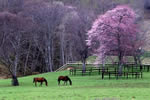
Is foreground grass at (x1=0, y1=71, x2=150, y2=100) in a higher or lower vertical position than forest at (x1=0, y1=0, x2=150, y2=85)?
lower

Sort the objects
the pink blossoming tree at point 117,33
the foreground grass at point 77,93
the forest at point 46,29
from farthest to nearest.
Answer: the forest at point 46,29
the pink blossoming tree at point 117,33
the foreground grass at point 77,93

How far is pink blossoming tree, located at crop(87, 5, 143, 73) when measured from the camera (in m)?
39.8

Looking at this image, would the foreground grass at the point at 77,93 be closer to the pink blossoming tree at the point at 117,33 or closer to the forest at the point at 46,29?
the pink blossoming tree at the point at 117,33

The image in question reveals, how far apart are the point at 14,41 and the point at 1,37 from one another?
1164 centimetres

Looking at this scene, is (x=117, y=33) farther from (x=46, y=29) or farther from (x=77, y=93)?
(x=46, y=29)

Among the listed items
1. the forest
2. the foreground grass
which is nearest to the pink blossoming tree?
the forest

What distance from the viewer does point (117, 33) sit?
40.1 metres

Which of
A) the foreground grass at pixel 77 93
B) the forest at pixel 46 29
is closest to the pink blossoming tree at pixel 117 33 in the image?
the forest at pixel 46 29

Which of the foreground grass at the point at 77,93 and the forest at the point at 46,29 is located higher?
the forest at the point at 46,29

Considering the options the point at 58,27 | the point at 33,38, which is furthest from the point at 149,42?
the point at 33,38

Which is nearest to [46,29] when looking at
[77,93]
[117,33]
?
[117,33]

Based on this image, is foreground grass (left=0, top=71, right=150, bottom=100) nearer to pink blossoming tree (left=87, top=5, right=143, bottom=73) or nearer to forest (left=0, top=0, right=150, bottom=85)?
pink blossoming tree (left=87, top=5, right=143, bottom=73)

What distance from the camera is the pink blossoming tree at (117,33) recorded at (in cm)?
3981

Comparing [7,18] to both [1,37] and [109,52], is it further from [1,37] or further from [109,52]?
[109,52]
